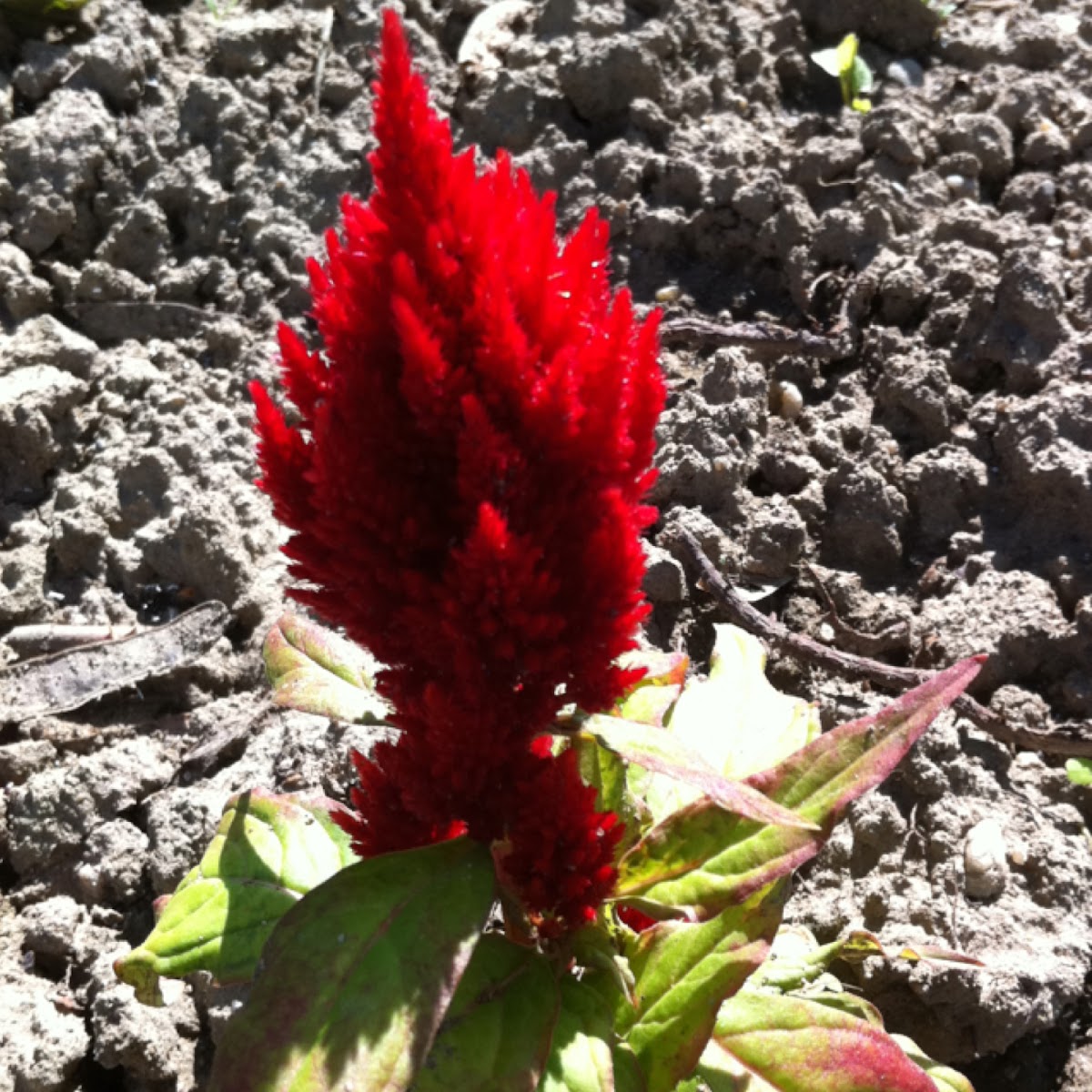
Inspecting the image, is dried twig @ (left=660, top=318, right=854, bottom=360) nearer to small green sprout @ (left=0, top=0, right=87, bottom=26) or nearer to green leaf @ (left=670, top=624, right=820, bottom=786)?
green leaf @ (left=670, top=624, right=820, bottom=786)

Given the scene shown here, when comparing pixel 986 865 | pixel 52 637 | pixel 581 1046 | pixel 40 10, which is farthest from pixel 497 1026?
pixel 40 10

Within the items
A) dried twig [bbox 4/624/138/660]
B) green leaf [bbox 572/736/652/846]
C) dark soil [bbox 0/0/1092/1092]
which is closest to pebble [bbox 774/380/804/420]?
dark soil [bbox 0/0/1092/1092]

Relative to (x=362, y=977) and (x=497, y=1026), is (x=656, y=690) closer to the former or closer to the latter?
(x=497, y=1026)

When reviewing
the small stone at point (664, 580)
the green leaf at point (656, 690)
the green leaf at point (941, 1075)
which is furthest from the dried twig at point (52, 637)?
the green leaf at point (941, 1075)

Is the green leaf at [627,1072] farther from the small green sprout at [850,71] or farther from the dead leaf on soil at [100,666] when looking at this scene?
the small green sprout at [850,71]

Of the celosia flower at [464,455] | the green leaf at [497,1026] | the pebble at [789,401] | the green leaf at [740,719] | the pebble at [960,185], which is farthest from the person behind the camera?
the pebble at [960,185]

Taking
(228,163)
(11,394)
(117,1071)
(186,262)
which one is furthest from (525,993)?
(228,163)
